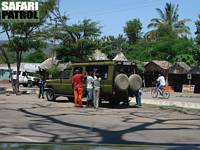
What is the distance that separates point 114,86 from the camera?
22.3 metres

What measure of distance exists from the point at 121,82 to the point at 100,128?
28.3 ft

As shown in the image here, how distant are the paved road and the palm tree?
63186 millimetres

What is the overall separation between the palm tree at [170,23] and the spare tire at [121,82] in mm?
58590

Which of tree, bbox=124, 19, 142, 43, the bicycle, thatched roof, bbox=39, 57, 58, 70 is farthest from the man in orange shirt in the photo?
tree, bbox=124, 19, 142, 43

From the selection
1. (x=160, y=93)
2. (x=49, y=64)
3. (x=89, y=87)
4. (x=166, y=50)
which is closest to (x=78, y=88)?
(x=89, y=87)

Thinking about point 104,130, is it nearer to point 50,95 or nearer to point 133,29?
point 50,95

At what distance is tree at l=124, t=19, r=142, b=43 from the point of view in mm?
93375

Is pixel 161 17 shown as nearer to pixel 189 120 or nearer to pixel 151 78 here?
pixel 151 78

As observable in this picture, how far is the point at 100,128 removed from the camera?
13.8 metres

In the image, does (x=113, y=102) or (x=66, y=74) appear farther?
(x=66, y=74)

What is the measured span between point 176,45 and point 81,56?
15612mm

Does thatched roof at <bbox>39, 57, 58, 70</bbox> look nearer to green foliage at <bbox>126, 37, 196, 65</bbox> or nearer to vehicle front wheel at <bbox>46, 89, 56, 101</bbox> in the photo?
green foliage at <bbox>126, 37, 196, 65</bbox>

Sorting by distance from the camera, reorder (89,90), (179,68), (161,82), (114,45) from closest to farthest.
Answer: (89,90), (161,82), (179,68), (114,45)

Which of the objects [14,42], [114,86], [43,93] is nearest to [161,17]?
[14,42]
